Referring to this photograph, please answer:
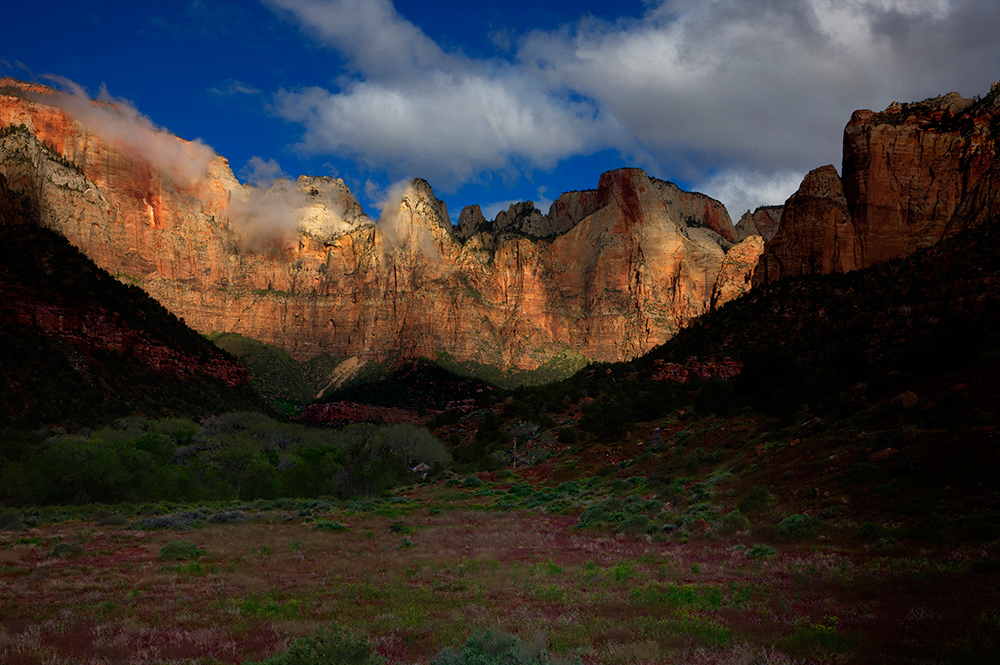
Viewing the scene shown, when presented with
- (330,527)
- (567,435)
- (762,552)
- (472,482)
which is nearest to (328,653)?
(762,552)

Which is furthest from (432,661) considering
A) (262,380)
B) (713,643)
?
(262,380)

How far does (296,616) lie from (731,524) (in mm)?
14622

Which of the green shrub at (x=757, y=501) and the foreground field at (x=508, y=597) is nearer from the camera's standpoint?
the foreground field at (x=508, y=597)

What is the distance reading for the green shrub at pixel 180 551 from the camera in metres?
17.2

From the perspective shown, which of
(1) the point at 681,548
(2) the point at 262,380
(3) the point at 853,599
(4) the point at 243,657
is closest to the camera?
(4) the point at 243,657

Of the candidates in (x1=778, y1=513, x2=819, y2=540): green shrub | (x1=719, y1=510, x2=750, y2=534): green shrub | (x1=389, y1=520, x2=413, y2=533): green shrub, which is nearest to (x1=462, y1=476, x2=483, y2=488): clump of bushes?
(x1=389, y1=520, x2=413, y2=533): green shrub

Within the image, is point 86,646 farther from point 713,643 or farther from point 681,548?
point 681,548

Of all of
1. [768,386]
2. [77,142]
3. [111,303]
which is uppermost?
[77,142]

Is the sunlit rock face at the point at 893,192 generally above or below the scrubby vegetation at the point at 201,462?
above

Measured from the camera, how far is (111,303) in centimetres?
6097

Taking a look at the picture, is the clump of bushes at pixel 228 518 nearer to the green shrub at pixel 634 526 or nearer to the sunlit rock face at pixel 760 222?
the green shrub at pixel 634 526

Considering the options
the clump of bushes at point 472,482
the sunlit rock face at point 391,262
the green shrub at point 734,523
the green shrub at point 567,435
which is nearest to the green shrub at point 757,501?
the green shrub at point 734,523

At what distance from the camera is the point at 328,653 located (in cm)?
662

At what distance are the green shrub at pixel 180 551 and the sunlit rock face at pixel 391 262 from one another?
113725 mm
